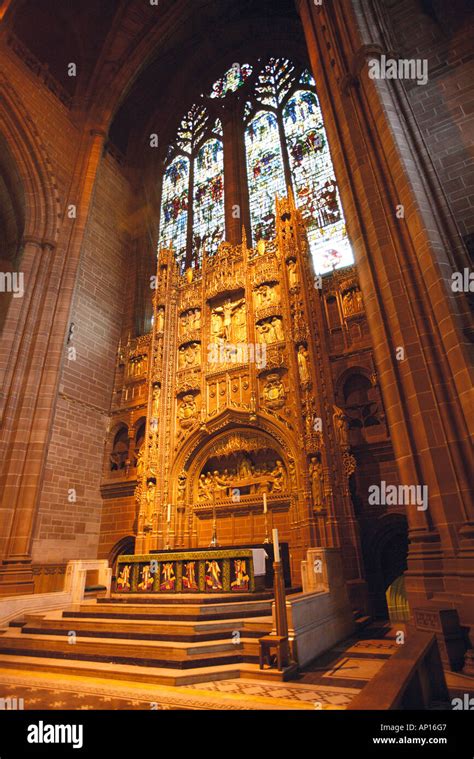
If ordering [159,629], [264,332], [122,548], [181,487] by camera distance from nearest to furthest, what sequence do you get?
1. [159,629]
2. [181,487]
3. [264,332]
4. [122,548]

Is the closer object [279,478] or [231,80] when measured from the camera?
[279,478]

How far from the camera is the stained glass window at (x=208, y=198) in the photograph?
17.8 metres

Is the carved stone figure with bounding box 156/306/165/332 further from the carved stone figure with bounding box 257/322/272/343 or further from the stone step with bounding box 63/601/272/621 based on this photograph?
the stone step with bounding box 63/601/272/621

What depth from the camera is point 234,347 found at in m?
13.0

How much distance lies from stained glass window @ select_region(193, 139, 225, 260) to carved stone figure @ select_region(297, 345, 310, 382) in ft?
25.3

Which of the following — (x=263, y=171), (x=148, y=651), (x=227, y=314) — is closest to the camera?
(x=148, y=651)

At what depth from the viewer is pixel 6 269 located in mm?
15859

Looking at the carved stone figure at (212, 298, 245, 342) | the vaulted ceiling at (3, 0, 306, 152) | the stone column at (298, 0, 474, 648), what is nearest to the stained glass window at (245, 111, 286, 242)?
the vaulted ceiling at (3, 0, 306, 152)

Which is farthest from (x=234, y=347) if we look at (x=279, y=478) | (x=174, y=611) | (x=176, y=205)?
(x=176, y=205)

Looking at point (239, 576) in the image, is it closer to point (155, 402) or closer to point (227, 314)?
point (155, 402)

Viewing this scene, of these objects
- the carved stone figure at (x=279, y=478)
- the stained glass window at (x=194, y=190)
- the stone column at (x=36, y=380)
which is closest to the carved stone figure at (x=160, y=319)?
the stone column at (x=36, y=380)

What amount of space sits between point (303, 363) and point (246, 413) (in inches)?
82.1

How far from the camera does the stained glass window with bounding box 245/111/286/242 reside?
16.5 m
